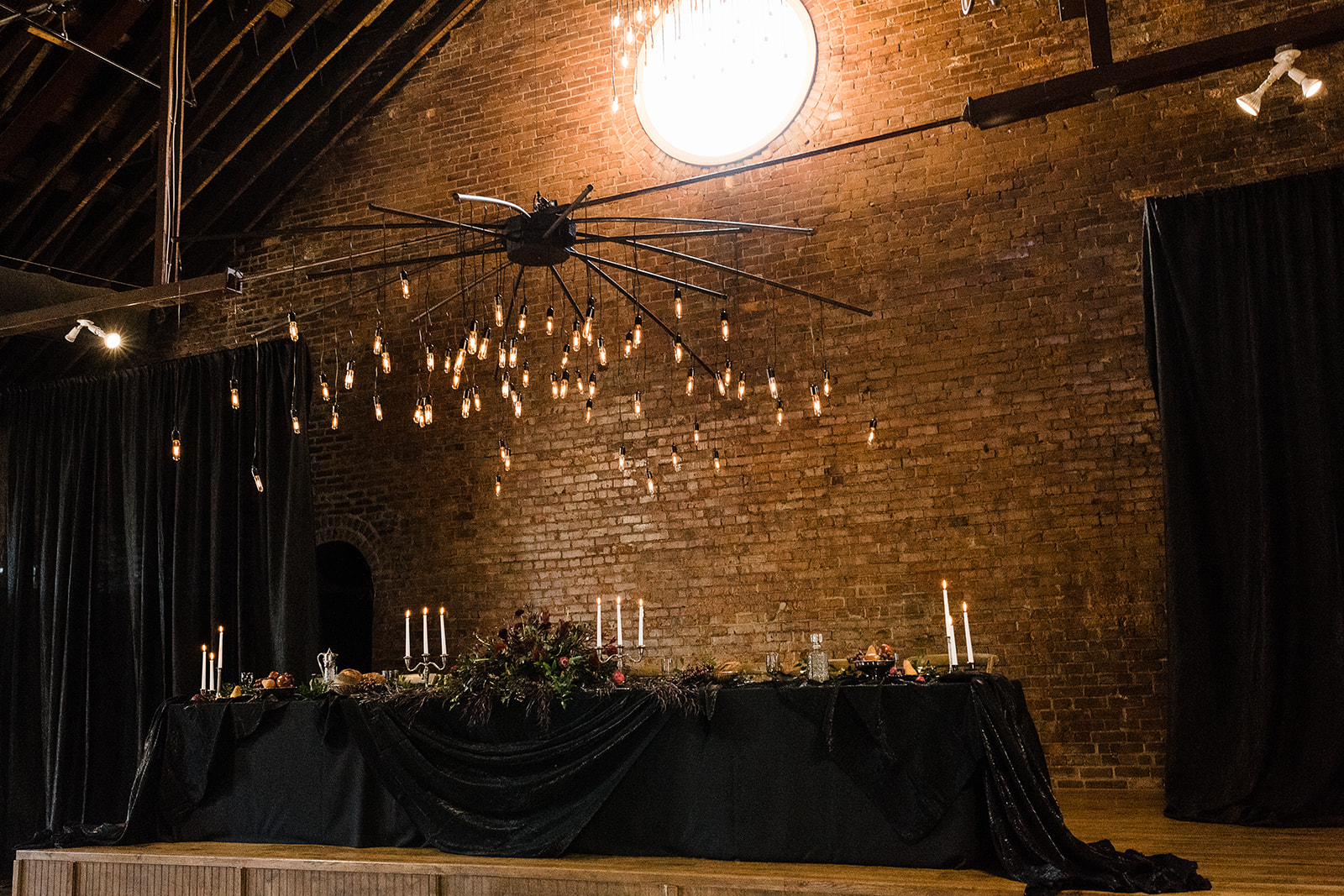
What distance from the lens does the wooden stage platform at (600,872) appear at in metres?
3.98

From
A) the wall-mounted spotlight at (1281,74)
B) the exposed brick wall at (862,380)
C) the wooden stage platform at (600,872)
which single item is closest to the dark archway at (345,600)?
the exposed brick wall at (862,380)

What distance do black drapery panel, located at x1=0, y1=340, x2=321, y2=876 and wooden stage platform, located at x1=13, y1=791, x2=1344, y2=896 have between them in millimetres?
2809

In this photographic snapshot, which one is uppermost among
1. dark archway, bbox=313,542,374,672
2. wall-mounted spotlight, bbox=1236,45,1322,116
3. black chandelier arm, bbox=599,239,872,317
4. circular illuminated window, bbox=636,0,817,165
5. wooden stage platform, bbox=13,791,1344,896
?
circular illuminated window, bbox=636,0,817,165

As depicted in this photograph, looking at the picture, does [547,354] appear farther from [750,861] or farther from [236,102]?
[750,861]

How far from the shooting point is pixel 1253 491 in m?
5.87

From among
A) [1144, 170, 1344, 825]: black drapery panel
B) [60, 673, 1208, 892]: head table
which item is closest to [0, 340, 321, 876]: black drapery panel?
[60, 673, 1208, 892]: head table

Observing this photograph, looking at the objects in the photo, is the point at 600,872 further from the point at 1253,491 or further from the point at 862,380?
the point at 1253,491

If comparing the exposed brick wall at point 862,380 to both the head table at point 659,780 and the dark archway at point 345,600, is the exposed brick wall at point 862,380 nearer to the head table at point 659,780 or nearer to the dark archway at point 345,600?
the dark archway at point 345,600

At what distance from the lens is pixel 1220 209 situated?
20.3 feet

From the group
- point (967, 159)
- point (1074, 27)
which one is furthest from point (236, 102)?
point (1074, 27)

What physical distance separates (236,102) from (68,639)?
455 cm

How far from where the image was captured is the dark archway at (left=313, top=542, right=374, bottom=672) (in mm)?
8641

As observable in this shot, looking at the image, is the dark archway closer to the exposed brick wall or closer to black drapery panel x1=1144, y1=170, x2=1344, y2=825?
the exposed brick wall

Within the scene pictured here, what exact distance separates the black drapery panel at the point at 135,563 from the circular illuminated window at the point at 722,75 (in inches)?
138
